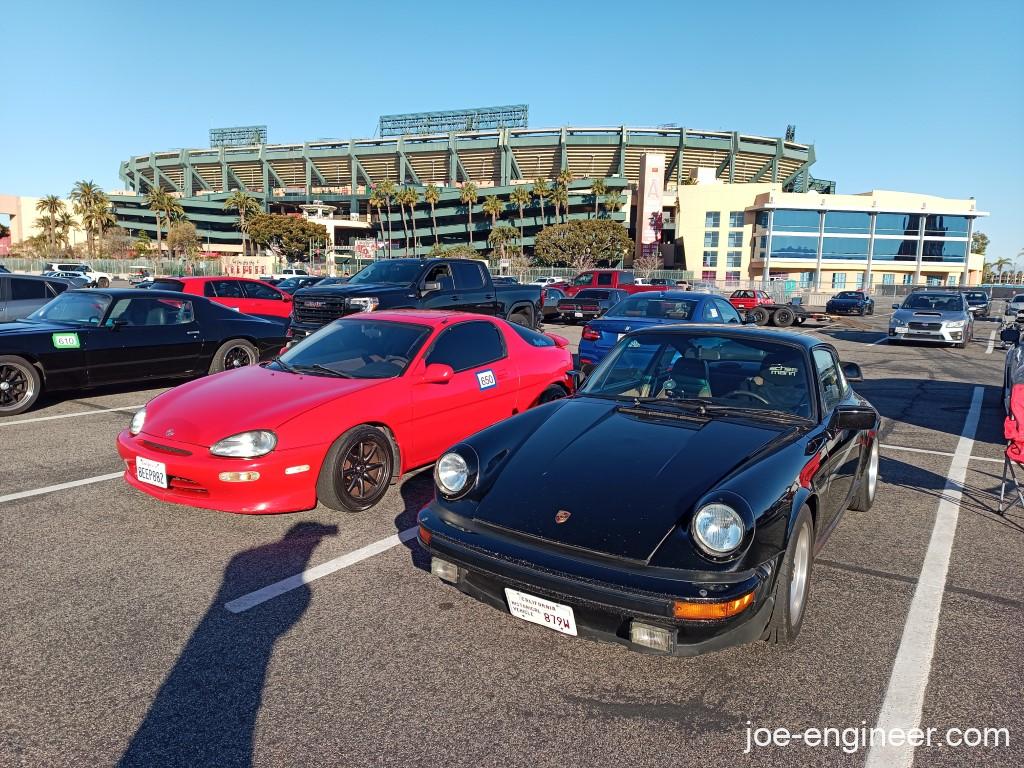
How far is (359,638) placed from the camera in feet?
10.7

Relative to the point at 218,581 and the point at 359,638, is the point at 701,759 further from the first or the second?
the point at 218,581

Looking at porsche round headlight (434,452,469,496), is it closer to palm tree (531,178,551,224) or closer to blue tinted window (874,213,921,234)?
blue tinted window (874,213,921,234)

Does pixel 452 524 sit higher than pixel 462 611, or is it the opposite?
pixel 452 524

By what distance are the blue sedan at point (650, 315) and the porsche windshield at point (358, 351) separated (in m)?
4.57

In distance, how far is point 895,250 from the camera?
73.2 m

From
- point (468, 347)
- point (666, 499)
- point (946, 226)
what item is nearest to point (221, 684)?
point (666, 499)

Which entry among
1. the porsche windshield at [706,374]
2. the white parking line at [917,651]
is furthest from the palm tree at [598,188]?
the porsche windshield at [706,374]

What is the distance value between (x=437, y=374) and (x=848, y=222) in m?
78.9

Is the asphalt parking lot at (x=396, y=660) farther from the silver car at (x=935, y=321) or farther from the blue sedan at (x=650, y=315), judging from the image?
Result: the silver car at (x=935, y=321)

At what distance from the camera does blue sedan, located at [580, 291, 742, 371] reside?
10.1 m

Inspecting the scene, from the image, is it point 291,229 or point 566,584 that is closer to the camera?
point 566,584

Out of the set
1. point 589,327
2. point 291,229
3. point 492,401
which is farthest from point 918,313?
point 291,229

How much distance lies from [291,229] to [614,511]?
3638 inches

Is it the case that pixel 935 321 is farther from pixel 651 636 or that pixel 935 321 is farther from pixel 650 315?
pixel 651 636
